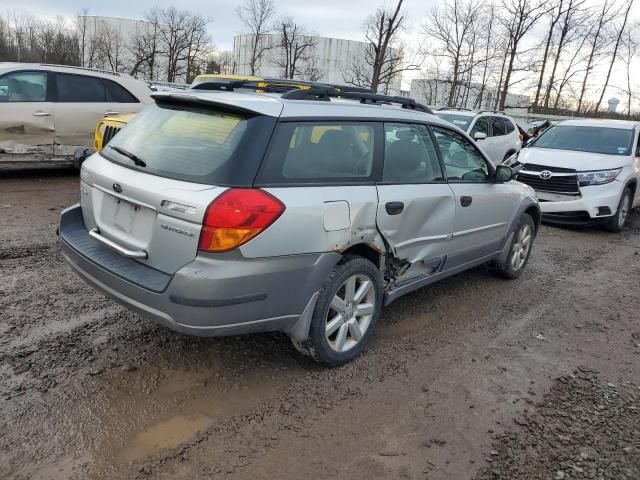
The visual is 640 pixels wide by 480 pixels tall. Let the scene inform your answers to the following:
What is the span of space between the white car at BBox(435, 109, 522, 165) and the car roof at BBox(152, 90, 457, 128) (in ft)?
25.0

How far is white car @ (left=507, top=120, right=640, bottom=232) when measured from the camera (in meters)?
8.06

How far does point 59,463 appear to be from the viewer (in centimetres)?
241

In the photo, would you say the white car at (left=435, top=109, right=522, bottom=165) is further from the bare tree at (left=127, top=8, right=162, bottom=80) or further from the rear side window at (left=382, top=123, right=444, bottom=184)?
the bare tree at (left=127, top=8, right=162, bottom=80)

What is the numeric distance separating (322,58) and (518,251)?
54976 millimetres

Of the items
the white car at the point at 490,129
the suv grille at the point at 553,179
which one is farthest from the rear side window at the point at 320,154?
the white car at the point at 490,129

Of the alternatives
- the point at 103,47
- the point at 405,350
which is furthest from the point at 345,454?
the point at 103,47

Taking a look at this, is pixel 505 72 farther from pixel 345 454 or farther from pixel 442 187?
pixel 345 454

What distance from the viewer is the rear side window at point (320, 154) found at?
2.93 metres

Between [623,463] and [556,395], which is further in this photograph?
[556,395]

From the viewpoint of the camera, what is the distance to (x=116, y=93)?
28.6 ft

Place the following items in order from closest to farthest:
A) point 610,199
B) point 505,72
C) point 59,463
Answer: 1. point 59,463
2. point 610,199
3. point 505,72

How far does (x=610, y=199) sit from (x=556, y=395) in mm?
5798

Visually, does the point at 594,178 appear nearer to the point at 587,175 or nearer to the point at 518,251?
the point at 587,175

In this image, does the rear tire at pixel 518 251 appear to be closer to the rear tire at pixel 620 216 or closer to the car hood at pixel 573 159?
the car hood at pixel 573 159
